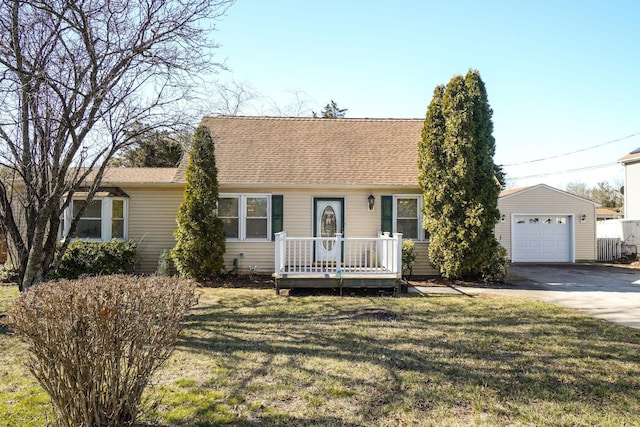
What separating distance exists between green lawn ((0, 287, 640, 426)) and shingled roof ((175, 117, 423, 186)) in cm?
525

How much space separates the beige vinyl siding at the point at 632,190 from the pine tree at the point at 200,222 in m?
20.3

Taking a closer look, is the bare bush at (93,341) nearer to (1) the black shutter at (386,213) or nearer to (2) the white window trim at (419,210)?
(1) the black shutter at (386,213)

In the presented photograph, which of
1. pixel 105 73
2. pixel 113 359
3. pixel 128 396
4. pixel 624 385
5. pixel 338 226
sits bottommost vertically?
pixel 624 385

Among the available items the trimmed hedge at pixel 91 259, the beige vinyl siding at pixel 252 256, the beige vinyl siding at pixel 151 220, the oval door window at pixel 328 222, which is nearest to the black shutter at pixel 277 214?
the beige vinyl siding at pixel 252 256

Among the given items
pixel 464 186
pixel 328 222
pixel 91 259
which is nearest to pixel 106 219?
pixel 91 259

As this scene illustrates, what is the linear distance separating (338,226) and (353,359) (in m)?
6.98

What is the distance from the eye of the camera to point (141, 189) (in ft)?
38.4

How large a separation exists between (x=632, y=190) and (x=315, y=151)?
17233 mm

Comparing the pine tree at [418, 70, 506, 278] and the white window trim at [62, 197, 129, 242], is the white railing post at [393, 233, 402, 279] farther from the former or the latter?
the white window trim at [62, 197, 129, 242]

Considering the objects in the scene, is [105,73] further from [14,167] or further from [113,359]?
[113,359]

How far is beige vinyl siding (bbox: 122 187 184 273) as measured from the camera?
11.7 meters

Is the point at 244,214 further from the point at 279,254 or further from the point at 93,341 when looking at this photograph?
the point at 93,341

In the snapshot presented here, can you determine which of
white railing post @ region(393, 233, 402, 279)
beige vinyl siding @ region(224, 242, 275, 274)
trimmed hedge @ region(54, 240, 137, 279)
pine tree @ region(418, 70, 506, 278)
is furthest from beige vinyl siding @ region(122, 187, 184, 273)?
pine tree @ region(418, 70, 506, 278)

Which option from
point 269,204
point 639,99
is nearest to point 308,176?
point 269,204
